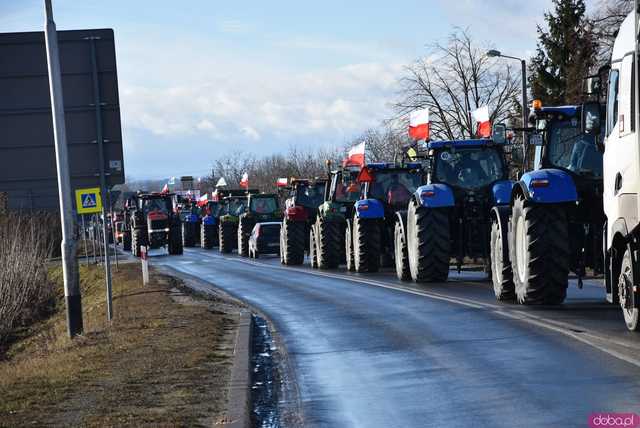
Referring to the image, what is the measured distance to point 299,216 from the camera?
34969 mm

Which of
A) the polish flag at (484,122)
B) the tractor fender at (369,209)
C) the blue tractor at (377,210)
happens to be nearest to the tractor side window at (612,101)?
the blue tractor at (377,210)

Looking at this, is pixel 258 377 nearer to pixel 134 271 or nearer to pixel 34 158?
pixel 34 158

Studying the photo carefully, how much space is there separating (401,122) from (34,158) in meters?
43.8

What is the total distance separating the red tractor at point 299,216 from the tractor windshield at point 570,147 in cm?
1819

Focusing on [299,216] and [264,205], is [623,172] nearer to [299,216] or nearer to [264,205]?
[299,216]

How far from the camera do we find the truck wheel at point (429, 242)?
69.4 ft

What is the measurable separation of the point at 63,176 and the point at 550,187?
7.90 metres

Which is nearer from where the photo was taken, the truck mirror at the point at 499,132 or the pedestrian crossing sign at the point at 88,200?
the truck mirror at the point at 499,132

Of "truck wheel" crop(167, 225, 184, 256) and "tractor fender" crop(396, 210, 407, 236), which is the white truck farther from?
"truck wheel" crop(167, 225, 184, 256)

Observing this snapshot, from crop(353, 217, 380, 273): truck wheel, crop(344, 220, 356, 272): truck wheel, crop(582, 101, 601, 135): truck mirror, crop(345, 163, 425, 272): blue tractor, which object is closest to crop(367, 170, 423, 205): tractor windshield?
crop(345, 163, 425, 272): blue tractor

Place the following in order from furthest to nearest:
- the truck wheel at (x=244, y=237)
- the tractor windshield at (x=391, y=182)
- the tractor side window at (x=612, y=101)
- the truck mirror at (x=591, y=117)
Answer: the truck wheel at (x=244, y=237) → the tractor windshield at (x=391, y=182) → the truck mirror at (x=591, y=117) → the tractor side window at (x=612, y=101)

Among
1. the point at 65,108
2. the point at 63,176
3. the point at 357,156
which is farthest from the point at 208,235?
the point at 63,176

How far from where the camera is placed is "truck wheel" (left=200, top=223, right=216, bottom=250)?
59.2 meters

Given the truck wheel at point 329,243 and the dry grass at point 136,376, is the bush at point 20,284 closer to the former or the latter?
the truck wheel at point 329,243
